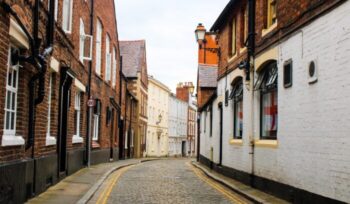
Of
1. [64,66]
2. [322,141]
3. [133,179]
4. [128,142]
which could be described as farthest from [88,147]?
[128,142]

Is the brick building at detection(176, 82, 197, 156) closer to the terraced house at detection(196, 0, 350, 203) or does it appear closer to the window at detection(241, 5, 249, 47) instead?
the terraced house at detection(196, 0, 350, 203)

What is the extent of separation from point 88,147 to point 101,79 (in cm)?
520

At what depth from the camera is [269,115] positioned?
14.9m

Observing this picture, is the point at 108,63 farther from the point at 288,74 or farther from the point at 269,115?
the point at 288,74

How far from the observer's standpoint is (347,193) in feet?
29.7

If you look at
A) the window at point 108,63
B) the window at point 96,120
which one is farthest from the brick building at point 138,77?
the window at point 96,120

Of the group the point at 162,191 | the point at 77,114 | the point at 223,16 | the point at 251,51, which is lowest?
the point at 162,191

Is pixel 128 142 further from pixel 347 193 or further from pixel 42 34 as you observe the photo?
pixel 347 193

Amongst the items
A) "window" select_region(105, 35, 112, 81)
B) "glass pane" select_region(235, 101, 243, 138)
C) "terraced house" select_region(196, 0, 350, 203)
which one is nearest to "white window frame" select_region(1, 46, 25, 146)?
"terraced house" select_region(196, 0, 350, 203)

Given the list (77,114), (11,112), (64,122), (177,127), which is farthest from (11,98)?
(177,127)

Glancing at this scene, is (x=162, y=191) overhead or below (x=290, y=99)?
below

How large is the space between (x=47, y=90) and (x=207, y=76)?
73.7 feet

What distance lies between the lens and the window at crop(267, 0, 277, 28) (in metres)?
14.7

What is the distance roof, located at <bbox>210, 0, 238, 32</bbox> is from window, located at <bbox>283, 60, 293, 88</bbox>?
6.57 metres
